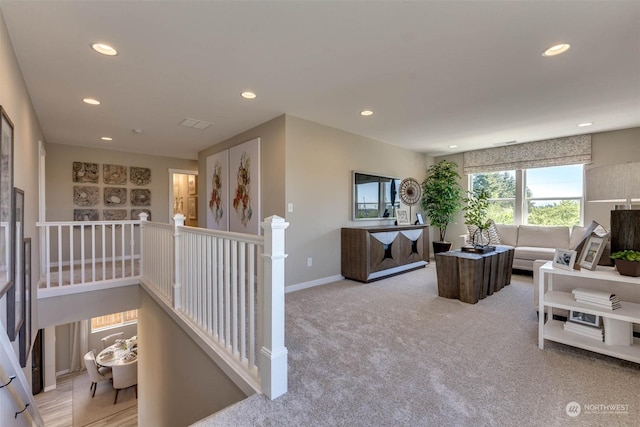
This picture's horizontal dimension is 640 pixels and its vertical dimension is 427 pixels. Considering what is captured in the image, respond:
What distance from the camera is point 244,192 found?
168 inches

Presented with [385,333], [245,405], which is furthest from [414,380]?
[245,405]

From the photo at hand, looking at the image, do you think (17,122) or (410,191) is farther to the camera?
(410,191)

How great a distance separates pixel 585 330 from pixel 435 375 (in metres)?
1.28

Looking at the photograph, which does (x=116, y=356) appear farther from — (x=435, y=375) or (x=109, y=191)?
(x=435, y=375)

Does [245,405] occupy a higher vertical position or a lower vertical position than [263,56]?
Result: lower

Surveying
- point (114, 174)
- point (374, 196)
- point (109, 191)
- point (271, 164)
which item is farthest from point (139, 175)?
point (374, 196)

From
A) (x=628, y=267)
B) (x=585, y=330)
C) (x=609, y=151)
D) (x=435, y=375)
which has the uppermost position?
(x=609, y=151)

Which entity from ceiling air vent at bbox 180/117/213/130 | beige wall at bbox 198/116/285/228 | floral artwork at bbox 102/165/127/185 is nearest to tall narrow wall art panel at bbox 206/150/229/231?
ceiling air vent at bbox 180/117/213/130

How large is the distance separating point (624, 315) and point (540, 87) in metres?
2.15

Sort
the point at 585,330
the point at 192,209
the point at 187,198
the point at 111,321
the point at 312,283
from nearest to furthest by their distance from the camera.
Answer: the point at 585,330, the point at 312,283, the point at 111,321, the point at 192,209, the point at 187,198

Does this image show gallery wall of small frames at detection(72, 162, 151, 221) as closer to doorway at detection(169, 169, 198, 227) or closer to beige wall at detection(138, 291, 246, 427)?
doorway at detection(169, 169, 198, 227)

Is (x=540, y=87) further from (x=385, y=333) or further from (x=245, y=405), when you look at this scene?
(x=245, y=405)

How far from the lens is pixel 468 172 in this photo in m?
5.86

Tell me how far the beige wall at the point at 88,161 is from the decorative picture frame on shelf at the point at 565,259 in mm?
6452
